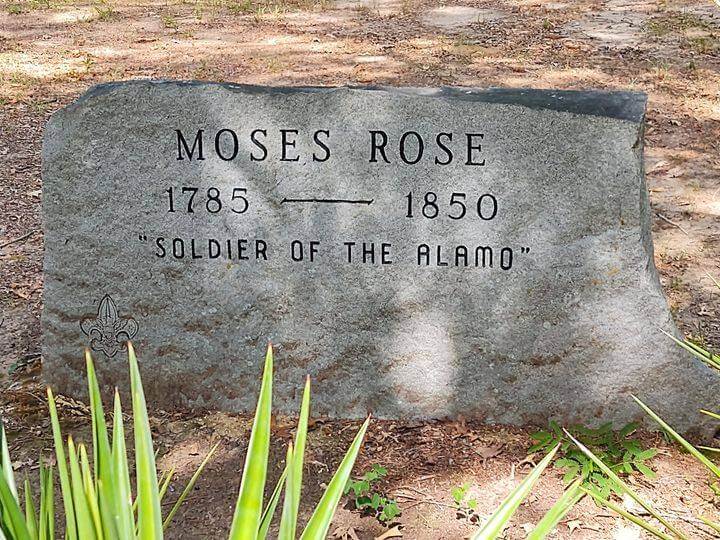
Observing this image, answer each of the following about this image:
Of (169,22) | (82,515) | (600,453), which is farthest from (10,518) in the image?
(169,22)

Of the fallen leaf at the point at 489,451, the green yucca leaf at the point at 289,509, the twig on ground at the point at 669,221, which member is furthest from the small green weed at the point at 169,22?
the green yucca leaf at the point at 289,509

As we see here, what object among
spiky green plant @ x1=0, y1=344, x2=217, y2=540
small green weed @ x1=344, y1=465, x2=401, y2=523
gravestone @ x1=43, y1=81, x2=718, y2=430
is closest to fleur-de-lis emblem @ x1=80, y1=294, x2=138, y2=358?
gravestone @ x1=43, y1=81, x2=718, y2=430

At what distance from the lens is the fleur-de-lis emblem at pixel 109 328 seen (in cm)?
307

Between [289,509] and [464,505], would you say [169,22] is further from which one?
[289,509]

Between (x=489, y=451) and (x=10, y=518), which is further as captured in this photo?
(x=489, y=451)

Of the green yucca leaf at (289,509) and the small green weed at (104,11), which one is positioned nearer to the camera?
the green yucca leaf at (289,509)

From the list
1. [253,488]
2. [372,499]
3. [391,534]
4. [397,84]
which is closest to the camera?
[253,488]

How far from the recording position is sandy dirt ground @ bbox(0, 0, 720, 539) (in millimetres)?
2797

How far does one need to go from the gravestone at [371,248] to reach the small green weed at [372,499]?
13.1 inches

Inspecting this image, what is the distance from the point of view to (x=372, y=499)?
2.71m

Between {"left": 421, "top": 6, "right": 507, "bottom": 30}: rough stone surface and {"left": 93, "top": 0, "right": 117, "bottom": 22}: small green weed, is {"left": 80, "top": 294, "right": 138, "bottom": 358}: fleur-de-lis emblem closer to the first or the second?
{"left": 421, "top": 6, "right": 507, "bottom": 30}: rough stone surface

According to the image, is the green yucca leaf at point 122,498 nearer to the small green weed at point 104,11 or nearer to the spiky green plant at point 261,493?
the spiky green plant at point 261,493

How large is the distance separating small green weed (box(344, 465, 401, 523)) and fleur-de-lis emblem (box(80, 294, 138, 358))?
2.98ft

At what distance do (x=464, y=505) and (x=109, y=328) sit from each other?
1.29 m
